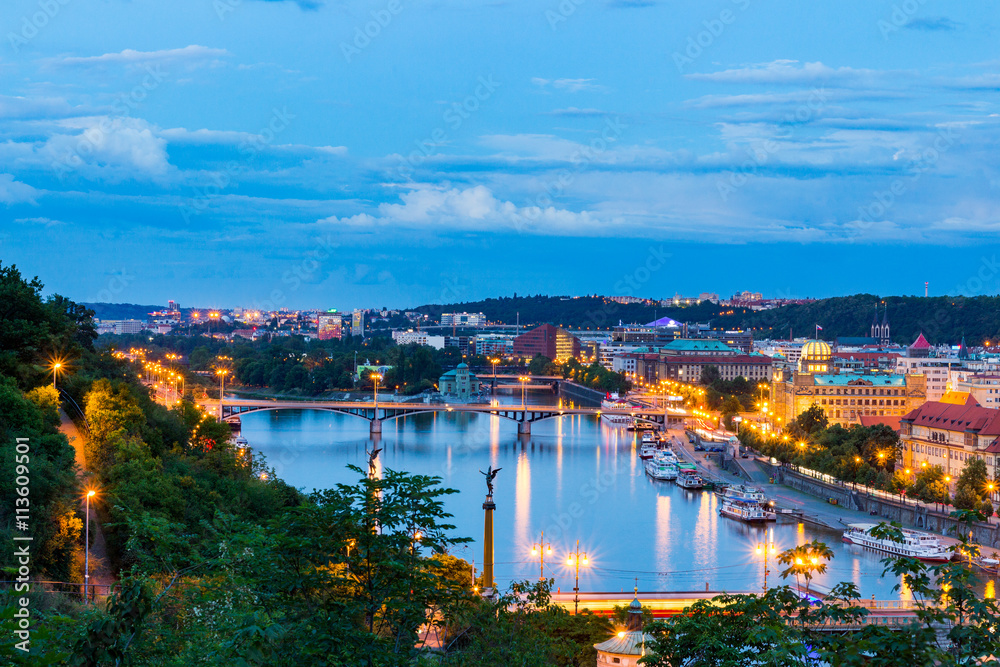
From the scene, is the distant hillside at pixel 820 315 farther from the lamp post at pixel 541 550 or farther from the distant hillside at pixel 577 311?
the lamp post at pixel 541 550

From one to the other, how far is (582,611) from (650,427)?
22656mm

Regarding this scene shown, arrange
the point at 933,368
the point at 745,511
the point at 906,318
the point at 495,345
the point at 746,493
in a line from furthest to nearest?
the point at 495,345
the point at 906,318
the point at 933,368
the point at 746,493
the point at 745,511

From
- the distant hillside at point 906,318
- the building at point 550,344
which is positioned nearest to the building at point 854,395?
the distant hillside at point 906,318

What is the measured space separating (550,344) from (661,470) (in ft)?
134

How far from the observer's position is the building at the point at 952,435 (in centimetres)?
1855

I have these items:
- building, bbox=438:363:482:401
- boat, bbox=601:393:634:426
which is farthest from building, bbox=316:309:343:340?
boat, bbox=601:393:634:426

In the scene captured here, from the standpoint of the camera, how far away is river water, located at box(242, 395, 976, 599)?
1316 centimetres

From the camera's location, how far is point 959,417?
1953cm

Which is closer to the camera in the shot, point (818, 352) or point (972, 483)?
point (972, 483)

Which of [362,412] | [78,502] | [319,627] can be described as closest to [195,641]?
[319,627]

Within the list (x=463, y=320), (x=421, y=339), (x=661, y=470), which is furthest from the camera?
(x=463, y=320)

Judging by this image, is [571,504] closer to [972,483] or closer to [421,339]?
[972,483]

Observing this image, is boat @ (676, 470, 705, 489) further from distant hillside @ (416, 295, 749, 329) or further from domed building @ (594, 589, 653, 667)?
distant hillside @ (416, 295, 749, 329)

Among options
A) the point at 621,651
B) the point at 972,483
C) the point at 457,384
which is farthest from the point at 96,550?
the point at 457,384
